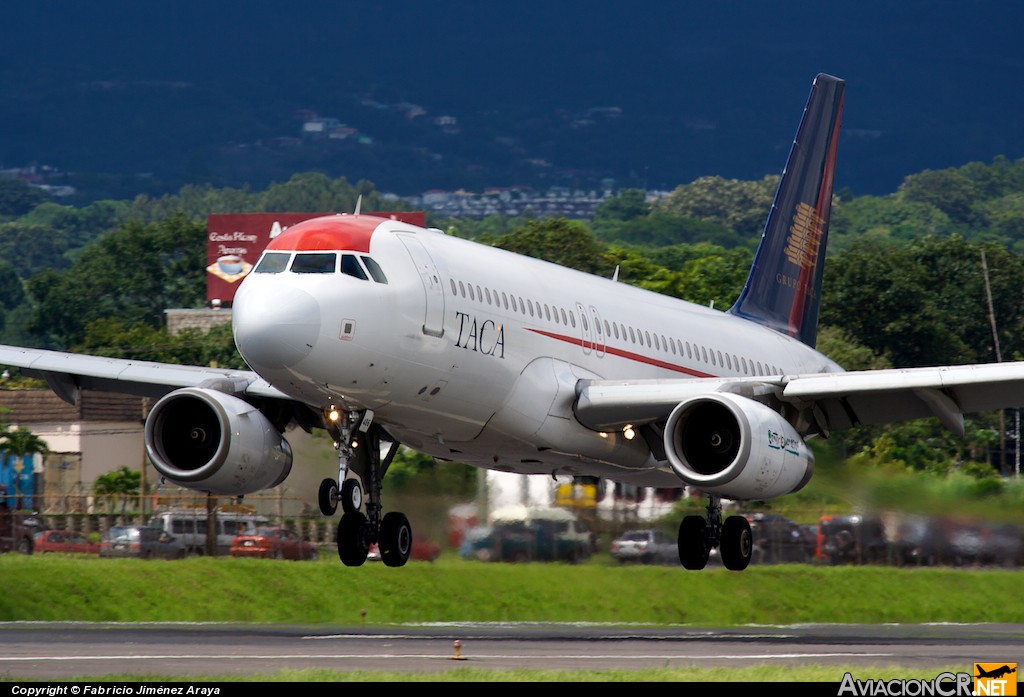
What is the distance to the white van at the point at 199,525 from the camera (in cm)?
4512

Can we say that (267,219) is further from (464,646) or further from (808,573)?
(464,646)

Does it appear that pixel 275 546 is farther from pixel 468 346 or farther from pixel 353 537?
pixel 468 346

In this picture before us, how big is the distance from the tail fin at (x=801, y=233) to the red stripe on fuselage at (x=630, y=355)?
243 inches

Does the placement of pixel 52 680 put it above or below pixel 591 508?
below

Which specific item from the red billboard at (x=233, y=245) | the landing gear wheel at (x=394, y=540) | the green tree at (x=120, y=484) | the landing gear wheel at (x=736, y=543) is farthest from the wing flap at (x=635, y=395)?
the red billboard at (x=233, y=245)

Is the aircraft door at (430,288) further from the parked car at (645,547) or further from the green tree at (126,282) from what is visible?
the green tree at (126,282)

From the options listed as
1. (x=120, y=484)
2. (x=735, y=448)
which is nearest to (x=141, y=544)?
(x=120, y=484)

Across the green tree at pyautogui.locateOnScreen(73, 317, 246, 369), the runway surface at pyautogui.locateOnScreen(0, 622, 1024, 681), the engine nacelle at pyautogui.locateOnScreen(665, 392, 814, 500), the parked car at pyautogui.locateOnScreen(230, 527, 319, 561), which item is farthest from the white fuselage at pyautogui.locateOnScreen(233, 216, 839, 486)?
the green tree at pyautogui.locateOnScreen(73, 317, 246, 369)

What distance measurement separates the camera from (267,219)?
114375 mm

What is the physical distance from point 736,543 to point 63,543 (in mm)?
20531

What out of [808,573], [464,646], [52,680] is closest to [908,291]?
[808,573]

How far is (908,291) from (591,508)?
5902cm

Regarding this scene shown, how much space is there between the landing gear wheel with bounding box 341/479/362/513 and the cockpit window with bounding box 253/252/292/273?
375 cm

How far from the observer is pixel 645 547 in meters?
40.7
